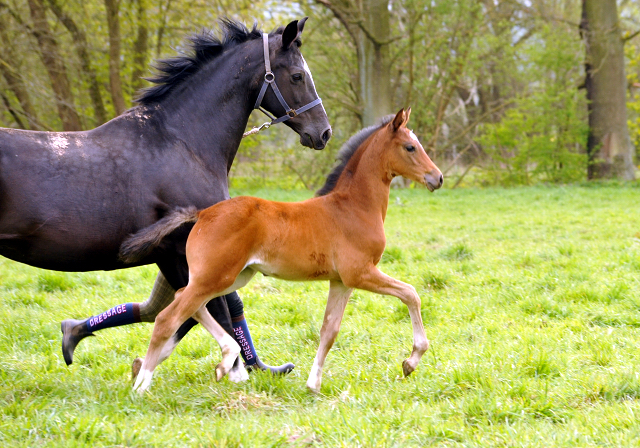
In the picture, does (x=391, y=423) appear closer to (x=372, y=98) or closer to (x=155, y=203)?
(x=155, y=203)

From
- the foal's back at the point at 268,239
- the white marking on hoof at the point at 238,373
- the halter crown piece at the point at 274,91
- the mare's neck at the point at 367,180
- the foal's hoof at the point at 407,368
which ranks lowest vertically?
the white marking on hoof at the point at 238,373

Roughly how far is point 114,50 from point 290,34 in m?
12.0

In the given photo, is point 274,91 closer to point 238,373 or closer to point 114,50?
point 238,373

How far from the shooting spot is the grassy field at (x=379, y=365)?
2986 millimetres

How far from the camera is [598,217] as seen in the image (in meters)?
11.2

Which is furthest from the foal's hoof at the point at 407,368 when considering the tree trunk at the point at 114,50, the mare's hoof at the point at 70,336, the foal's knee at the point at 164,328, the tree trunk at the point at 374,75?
the tree trunk at the point at 374,75

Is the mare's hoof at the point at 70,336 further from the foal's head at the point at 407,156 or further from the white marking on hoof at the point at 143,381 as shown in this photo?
the foal's head at the point at 407,156

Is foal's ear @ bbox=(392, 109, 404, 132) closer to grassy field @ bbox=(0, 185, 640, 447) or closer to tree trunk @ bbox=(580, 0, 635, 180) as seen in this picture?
grassy field @ bbox=(0, 185, 640, 447)

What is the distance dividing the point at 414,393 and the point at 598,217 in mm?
8931

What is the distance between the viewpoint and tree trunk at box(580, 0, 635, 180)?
1781 centimetres

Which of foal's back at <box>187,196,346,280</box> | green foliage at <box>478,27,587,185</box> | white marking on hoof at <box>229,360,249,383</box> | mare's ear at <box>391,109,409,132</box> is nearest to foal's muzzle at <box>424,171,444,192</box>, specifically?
mare's ear at <box>391,109,409,132</box>

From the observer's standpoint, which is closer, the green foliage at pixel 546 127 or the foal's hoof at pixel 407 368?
the foal's hoof at pixel 407 368

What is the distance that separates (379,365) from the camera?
4.13 metres

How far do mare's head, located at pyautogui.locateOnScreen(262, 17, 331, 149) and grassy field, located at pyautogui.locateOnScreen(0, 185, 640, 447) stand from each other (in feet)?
5.16
